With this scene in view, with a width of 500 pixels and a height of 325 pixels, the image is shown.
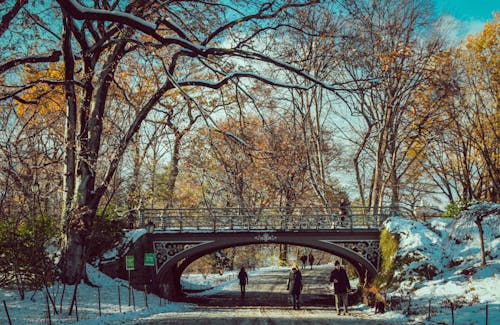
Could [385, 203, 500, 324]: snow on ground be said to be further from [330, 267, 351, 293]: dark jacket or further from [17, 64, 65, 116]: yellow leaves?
[17, 64, 65, 116]: yellow leaves

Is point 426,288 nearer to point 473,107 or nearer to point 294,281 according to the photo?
point 294,281

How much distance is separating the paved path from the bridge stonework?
2.63 m

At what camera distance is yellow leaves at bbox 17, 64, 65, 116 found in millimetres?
16656

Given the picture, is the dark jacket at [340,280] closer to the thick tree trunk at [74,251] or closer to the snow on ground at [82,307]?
the snow on ground at [82,307]

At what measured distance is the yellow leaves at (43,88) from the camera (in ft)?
54.6

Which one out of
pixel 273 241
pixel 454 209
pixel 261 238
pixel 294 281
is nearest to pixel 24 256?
pixel 294 281

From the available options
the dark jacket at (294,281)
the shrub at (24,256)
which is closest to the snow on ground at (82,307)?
the shrub at (24,256)

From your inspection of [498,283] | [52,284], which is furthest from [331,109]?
[52,284]

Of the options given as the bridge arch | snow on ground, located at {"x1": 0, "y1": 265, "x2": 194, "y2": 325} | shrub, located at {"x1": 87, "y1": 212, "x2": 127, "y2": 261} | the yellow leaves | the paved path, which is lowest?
the paved path

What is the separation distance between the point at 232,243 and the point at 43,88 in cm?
1346

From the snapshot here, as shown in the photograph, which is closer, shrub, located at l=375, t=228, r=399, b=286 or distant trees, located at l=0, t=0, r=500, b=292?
distant trees, located at l=0, t=0, r=500, b=292

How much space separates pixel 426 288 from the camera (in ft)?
61.4

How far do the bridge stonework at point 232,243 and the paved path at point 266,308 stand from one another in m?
2.63

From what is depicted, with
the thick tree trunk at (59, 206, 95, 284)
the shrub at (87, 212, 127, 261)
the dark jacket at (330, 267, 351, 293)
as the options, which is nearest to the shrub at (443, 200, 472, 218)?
the dark jacket at (330, 267, 351, 293)
